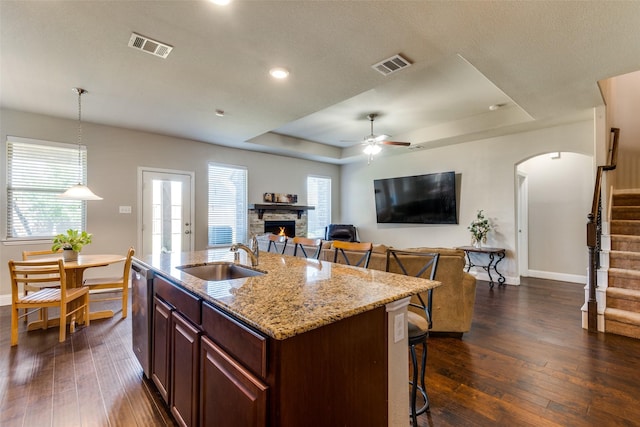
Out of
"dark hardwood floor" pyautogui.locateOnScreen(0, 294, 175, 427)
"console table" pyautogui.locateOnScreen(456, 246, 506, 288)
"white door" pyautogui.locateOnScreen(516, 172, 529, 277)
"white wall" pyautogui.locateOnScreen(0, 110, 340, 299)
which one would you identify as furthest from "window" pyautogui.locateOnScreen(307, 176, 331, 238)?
"dark hardwood floor" pyautogui.locateOnScreen(0, 294, 175, 427)

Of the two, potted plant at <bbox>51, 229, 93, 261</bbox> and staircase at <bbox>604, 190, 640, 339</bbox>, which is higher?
potted plant at <bbox>51, 229, 93, 261</bbox>

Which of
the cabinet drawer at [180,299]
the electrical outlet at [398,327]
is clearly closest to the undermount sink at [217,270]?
the cabinet drawer at [180,299]

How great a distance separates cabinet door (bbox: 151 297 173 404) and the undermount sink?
30 centimetres

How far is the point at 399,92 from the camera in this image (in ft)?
13.7

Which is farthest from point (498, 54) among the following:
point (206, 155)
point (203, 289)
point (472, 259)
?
point (206, 155)

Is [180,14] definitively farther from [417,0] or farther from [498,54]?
[498,54]

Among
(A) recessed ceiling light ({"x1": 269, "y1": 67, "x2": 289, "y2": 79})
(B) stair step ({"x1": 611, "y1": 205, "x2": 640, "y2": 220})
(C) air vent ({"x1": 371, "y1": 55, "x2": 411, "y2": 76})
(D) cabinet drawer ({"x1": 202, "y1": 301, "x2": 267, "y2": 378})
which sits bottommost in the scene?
(D) cabinet drawer ({"x1": 202, "y1": 301, "x2": 267, "y2": 378})

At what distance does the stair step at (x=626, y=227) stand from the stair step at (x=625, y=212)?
0.61 meters

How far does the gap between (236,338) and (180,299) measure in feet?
2.24

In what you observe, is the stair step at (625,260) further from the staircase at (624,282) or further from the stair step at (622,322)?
the stair step at (622,322)

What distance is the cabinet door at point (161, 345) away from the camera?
184 centimetres

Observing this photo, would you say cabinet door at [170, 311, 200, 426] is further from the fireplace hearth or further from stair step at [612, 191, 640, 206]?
stair step at [612, 191, 640, 206]

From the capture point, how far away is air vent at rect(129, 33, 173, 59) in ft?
8.17

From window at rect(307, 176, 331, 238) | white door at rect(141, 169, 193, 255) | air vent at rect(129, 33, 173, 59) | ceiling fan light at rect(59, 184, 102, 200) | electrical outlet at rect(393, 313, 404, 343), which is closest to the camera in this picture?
electrical outlet at rect(393, 313, 404, 343)
